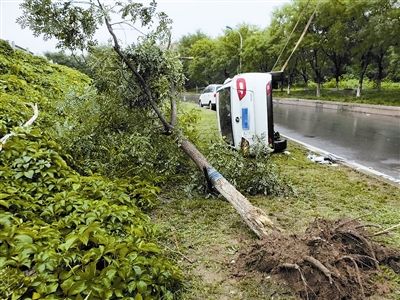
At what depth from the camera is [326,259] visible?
9.93 feet

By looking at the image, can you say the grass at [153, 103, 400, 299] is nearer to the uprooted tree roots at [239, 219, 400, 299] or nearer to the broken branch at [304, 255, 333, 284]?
the uprooted tree roots at [239, 219, 400, 299]

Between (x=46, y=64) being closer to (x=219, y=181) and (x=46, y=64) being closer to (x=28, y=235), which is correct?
(x=219, y=181)

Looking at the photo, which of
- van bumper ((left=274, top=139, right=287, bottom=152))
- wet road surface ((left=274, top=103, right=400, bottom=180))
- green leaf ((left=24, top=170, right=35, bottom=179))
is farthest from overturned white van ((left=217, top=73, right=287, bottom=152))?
green leaf ((left=24, top=170, right=35, bottom=179))

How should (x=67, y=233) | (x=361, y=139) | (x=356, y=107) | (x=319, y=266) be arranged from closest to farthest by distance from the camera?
(x=319, y=266)
(x=67, y=233)
(x=361, y=139)
(x=356, y=107)

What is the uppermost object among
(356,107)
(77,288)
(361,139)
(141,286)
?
(77,288)

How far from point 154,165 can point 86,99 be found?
173cm

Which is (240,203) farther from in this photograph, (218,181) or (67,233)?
(67,233)

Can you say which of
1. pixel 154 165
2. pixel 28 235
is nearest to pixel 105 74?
pixel 154 165

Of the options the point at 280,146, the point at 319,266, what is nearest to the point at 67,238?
the point at 319,266

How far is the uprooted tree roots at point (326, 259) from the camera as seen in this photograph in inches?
112

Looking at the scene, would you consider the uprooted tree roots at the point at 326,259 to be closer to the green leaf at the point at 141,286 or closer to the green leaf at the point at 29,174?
the green leaf at the point at 141,286

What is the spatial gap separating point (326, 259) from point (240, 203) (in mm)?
1477

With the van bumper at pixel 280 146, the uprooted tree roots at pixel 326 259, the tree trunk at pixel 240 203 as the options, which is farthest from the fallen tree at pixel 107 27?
the van bumper at pixel 280 146

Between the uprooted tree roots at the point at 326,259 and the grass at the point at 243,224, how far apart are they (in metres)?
0.12
